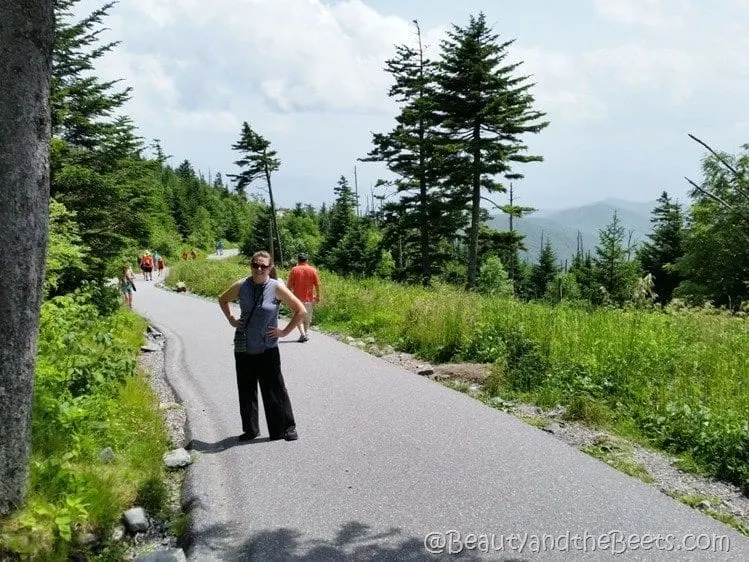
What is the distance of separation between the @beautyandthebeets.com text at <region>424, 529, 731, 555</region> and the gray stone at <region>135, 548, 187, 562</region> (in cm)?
169

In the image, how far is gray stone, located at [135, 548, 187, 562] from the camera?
148 inches

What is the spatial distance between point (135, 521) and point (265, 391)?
1942 mm

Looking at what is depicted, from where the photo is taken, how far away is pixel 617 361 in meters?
7.93

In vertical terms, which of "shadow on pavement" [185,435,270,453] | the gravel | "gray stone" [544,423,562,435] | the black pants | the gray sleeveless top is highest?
the gray sleeveless top

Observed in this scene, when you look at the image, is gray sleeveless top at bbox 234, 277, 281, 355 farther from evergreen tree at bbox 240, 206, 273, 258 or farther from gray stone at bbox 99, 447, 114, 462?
evergreen tree at bbox 240, 206, 273, 258

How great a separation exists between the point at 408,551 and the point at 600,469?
2.39m

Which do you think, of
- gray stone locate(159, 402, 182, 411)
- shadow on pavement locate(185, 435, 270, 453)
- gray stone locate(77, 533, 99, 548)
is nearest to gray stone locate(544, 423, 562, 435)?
shadow on pavement locate(185, 435, 270, 453)

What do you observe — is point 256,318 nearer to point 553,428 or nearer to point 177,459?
point 177,459

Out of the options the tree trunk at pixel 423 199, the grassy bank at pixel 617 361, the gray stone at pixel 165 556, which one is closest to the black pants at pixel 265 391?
the gray stone at pixel 165 556

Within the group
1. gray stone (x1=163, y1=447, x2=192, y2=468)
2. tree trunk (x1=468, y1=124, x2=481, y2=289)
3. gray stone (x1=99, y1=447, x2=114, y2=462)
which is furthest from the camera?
tree trunk (x1=468, y1=124, x2=481, y2=289)

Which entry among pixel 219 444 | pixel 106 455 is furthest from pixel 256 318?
pixel 106 455

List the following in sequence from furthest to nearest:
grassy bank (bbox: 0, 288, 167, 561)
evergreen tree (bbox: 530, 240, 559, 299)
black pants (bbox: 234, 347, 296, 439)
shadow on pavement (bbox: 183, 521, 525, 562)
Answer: evergreen tree (bbox: 530, 240, 559, 299)
black pants (bbox: 234, 347, 296, 439)
shadow on pavement (bbox: 183, 521, 525, 562)
grassy bank (bbox: 0, 288, 167, 561)

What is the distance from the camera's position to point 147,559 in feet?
12.4

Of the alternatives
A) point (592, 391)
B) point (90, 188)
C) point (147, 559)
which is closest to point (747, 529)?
point (592, 391)
